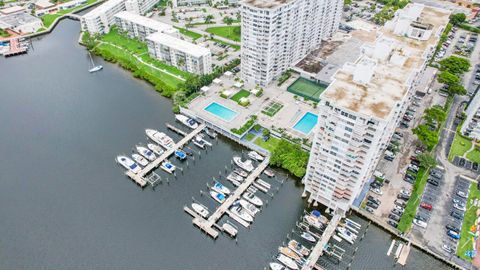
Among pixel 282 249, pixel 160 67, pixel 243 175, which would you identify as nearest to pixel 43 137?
pixel 160 67

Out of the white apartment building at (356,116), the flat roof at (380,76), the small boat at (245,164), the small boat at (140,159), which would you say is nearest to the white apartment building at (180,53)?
the small boat at (140,159)

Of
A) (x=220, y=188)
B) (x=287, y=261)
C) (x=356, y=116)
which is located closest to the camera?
(x=356, y=116)

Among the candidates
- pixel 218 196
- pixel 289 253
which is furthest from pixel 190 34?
pixel 289 253

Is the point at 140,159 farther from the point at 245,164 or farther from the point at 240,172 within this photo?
the point at 245,164

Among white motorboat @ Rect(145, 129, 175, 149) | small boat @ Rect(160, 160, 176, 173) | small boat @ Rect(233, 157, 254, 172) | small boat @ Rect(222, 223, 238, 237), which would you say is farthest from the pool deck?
small boat @ Rect(222, 223, 238, 237)

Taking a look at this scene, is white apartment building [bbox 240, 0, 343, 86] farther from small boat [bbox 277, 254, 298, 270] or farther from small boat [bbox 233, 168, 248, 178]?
small boat [bbox 277, 254, 298, 270]
